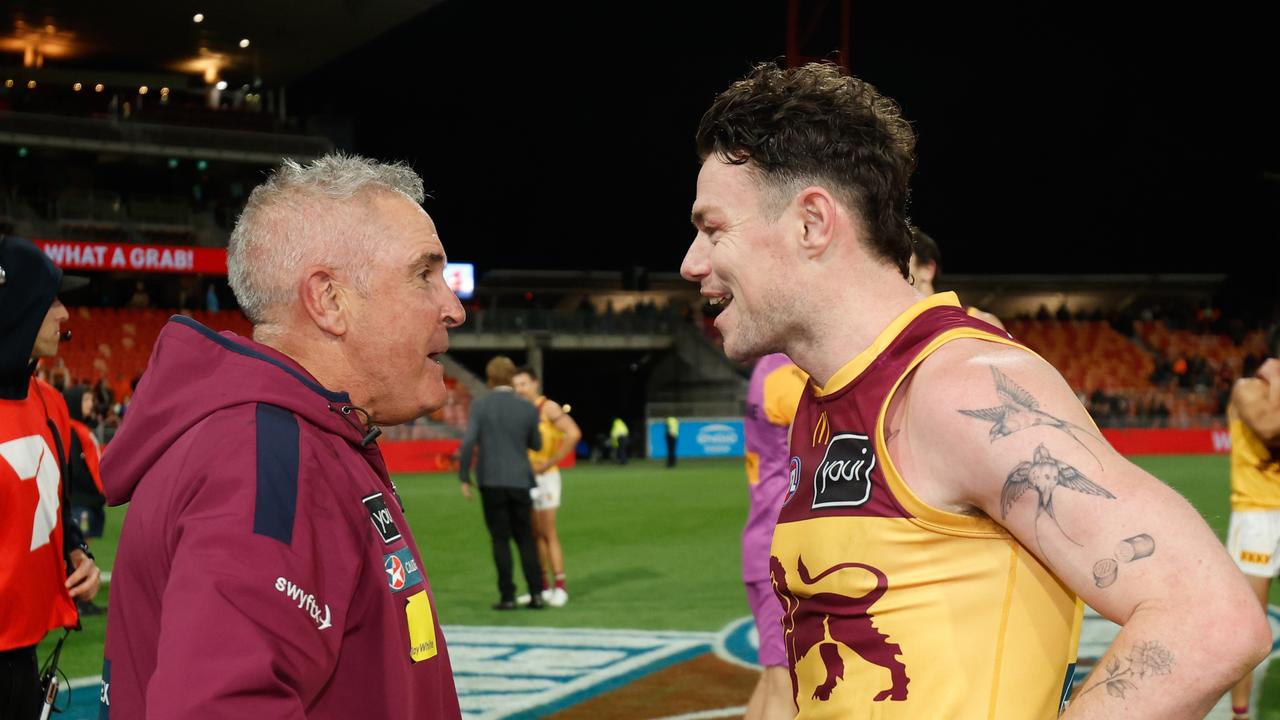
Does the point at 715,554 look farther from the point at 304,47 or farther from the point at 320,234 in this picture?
the point at 304,47

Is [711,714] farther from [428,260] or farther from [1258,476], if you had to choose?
[428,260]

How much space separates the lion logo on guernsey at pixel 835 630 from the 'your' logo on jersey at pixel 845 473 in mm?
110

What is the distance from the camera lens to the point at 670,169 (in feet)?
183

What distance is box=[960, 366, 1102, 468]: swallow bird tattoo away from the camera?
5.68ft

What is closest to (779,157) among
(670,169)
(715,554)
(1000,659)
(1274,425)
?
(1000,659)

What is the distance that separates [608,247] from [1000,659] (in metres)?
55.6

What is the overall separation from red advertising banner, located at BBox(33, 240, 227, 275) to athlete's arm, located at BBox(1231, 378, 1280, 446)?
3533 cm

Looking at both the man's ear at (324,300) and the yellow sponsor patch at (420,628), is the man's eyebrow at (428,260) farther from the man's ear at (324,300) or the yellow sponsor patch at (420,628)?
the yellow sponsor patch at (420,628)

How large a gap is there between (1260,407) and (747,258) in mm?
5722

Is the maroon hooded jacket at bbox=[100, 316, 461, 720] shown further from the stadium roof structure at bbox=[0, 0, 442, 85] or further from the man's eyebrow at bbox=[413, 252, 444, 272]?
the stadium roof structure at bbox=[0, 0, 442, 85]

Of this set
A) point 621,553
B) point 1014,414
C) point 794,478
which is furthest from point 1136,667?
point 621,553

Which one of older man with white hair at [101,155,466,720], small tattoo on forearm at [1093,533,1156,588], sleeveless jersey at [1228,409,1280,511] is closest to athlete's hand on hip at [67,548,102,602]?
older man with white hair at [101,155,466,720]

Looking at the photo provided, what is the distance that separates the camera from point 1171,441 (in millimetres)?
37031

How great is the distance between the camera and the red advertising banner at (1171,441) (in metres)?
36.7
